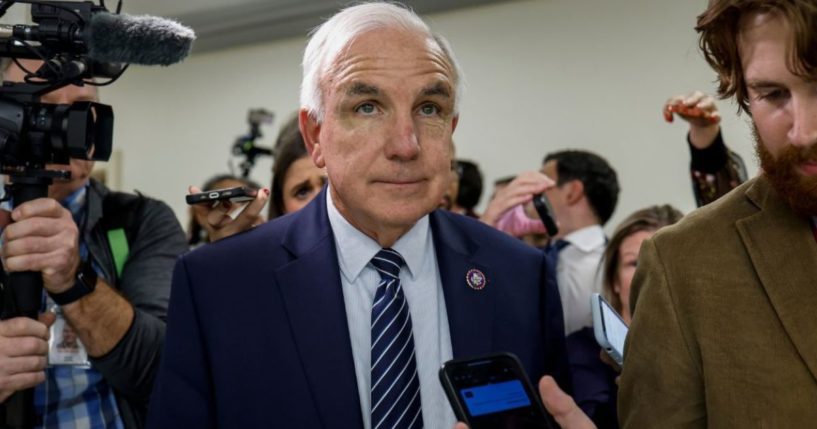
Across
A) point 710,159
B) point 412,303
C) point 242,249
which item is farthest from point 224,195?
point 710,159

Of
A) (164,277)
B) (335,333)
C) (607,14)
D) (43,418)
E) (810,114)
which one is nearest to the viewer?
(810,114)

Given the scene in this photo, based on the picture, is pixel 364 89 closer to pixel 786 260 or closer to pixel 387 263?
pixel 387 263

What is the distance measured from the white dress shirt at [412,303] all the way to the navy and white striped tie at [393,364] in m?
0.02

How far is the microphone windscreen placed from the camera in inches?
56.0

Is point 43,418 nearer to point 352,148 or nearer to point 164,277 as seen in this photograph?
point 164,277

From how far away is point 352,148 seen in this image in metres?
1.48

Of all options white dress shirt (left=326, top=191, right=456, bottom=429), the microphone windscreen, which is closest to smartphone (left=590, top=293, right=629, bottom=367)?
white dress shirt (left=326, top=191, right=456, bottom=429)

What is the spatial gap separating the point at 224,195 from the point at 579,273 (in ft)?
5.52

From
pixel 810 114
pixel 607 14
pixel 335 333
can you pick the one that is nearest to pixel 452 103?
pixel 335 333

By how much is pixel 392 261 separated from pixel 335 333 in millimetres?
158

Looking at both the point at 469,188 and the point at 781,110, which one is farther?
the point at 469,188

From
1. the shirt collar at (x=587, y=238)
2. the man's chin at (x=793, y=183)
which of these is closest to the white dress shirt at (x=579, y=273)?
the shirt collar at (x=587, y=238)

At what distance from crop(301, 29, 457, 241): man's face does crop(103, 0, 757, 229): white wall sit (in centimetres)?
297

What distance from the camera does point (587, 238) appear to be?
10.7 feet
